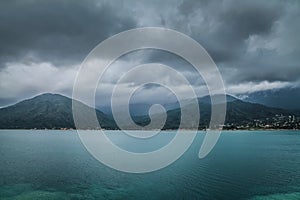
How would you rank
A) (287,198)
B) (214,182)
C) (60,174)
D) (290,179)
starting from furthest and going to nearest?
(60,174) < (290,179) < (214,182) < (287,198)

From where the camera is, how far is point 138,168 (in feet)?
258

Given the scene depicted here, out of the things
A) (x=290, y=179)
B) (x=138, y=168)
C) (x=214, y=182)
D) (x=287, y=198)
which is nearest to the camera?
(x=287, y=198)

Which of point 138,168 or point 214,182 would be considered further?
point 138,168

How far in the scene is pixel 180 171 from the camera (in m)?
72.4

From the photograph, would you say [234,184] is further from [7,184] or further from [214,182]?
[7,184]

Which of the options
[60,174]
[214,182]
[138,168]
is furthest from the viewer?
[138,168]

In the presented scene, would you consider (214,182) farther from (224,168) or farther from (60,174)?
(60,174)

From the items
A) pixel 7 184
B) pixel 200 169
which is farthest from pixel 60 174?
pixel 200 169

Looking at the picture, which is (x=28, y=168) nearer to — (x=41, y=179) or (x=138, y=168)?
(x=41, y=179)

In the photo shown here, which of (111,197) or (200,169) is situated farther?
(200,169)

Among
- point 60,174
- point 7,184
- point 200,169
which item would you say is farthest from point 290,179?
point 7,184

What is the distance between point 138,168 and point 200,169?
56.5 feet

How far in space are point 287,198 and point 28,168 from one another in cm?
6270

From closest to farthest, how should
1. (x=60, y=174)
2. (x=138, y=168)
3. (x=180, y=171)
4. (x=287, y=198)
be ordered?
(x=287, y=198), (x=60, y=174), (x=180, y=171), (x=138, y=168)
